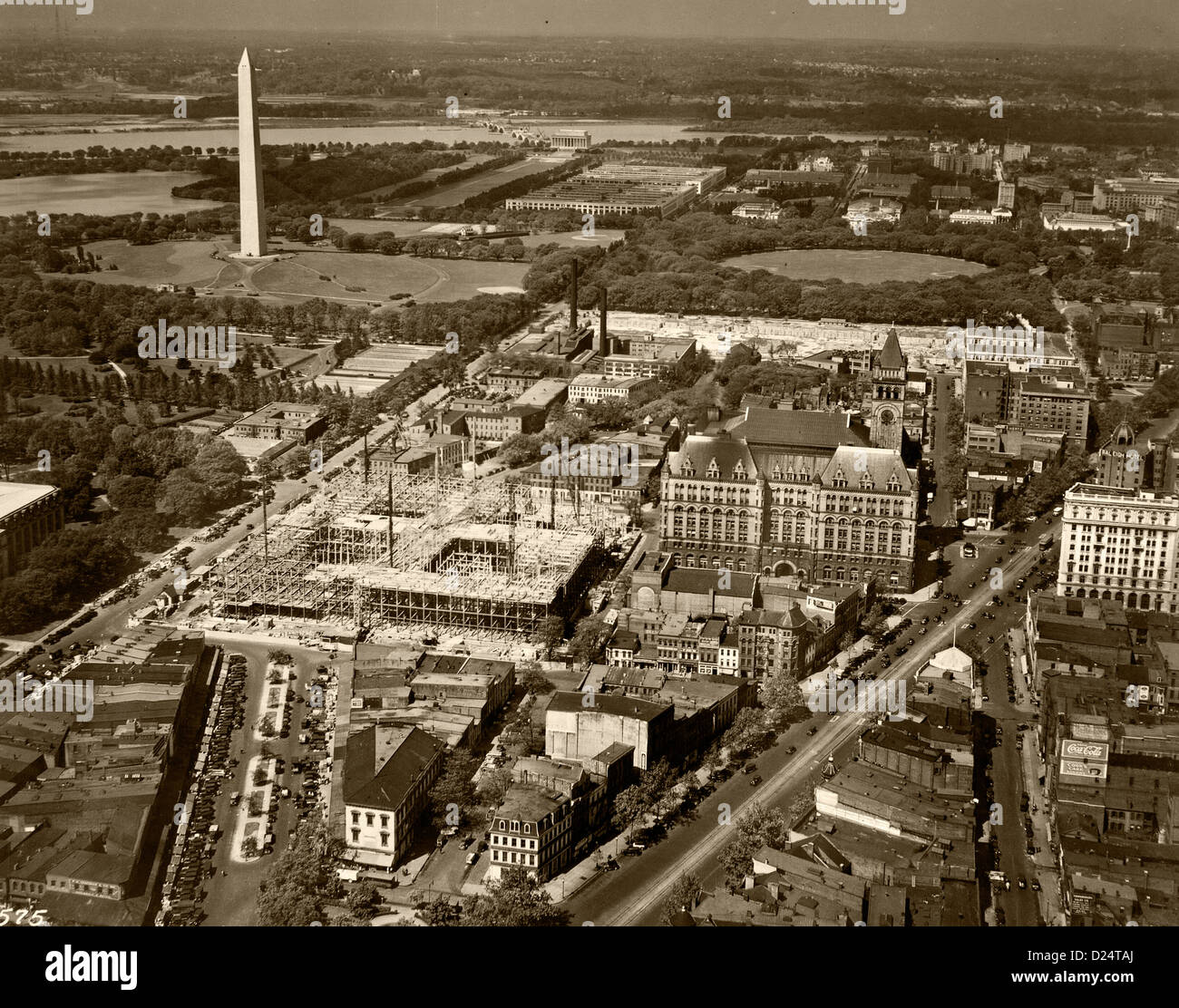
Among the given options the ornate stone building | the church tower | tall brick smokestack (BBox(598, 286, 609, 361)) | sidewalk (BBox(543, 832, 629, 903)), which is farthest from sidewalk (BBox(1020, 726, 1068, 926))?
tall brick smokestack (BBox(598, 286, 609, 361))

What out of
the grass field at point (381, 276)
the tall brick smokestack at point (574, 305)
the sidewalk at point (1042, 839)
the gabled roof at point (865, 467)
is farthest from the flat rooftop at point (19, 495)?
the tall brick smokestack at point (574, 305)

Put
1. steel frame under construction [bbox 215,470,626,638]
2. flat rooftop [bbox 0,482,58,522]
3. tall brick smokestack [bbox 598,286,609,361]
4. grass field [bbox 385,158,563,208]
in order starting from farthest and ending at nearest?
grass field [bbox 385,158,563,208] → tall brick smokestack [bbox 598,286,609,361] → flat rooftop [bbox 0,482,58,522] → steel frame under construction [bbox 215,470,626,638]

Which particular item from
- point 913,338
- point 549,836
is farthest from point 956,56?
point 549,836

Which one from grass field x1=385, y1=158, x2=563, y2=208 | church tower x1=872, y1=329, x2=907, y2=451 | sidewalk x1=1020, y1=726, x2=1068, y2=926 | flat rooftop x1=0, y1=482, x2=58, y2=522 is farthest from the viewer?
grass field x1=385, y1=158, x2=563, y2=208

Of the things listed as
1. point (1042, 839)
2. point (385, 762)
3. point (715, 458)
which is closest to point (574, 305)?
point (715, 458)

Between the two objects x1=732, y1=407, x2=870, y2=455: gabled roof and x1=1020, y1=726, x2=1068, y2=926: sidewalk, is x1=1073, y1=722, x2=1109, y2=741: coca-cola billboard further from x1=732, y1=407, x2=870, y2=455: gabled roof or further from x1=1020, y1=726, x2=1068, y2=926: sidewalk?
x1=732, y1=407, x2=870, y2=455: gabled roof

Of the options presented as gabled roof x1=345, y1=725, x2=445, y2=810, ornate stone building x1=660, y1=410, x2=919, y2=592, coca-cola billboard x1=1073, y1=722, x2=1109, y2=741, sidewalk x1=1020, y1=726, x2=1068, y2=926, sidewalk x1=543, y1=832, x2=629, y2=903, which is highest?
ornate stone building x1=660, y1=410, x2=919, y2=592

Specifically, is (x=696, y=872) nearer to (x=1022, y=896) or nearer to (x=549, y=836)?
(x=549, y=836)

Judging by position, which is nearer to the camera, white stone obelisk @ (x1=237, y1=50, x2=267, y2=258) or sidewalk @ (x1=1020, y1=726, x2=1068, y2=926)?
sidewalk @ (x1=1020, y1=726, x2=1068, y2=926)
